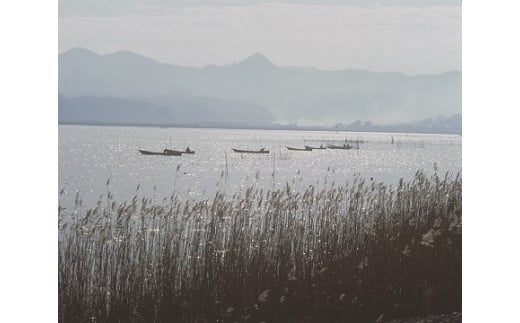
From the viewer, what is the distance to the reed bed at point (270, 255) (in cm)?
459

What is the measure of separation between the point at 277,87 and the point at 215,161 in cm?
60

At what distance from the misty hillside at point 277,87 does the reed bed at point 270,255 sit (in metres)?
0.46

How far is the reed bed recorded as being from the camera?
15.0 ft

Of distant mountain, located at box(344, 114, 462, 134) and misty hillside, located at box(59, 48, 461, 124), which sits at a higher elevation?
misty hillside, located at box(59, 48, 461, 124)

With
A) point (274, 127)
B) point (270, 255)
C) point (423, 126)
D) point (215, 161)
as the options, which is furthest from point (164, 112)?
point (423, 126)

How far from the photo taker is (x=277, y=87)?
4.88m

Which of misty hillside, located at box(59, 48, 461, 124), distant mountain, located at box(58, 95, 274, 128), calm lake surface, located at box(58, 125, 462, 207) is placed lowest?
calm lake surface, located at box(58, 125, 462, 207)

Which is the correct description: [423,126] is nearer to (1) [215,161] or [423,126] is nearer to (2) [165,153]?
(1) [215,161]

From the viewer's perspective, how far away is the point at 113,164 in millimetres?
4555

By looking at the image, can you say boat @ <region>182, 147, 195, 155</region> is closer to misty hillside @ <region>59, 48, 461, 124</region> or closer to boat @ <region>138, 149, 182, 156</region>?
boat @ <region>138, 149, 182, 156</region>

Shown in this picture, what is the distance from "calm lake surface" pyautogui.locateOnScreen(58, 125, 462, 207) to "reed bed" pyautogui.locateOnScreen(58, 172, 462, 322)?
70mm

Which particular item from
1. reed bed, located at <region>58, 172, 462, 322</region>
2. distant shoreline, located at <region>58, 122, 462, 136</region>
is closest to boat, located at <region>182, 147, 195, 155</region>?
distant shoreline, located at <region>58, 122, 462, 136</region>
